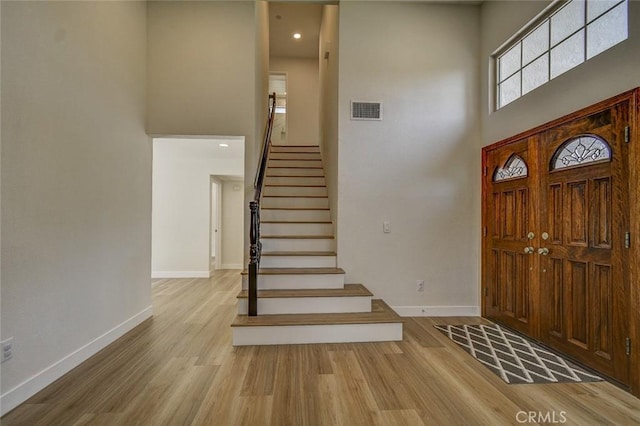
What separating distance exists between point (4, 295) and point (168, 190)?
15.8ft

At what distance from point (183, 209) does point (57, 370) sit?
445 cm

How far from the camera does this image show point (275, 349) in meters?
2.64

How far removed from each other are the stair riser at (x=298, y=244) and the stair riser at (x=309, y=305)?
3.00 feet

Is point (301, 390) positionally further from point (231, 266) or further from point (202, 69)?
point (231, 266)

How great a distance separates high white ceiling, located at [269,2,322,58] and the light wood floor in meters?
5.49

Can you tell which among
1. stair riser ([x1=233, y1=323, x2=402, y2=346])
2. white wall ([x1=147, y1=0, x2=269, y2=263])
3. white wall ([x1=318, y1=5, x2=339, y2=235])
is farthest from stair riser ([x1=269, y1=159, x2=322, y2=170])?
stair riser ([x1=233, y1=323, x2=402, y2=346])

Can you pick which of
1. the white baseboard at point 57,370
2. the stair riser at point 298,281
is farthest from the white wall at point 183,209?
the stair riser at point 298,281

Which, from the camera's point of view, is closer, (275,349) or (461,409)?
(461,409)

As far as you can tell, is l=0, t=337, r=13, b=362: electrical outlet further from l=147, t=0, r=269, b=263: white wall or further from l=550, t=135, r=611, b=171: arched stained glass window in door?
l=550, t=135, r=611, b=171: arched stained glass window in door

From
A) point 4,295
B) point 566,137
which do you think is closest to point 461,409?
point 566,137

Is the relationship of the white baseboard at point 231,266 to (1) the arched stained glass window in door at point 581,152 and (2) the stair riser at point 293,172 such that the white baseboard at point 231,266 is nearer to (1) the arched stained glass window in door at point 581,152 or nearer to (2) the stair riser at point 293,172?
(2) the stair riser at point 293,172

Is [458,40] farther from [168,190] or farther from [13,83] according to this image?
[168,190]

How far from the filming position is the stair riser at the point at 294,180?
4969 mm

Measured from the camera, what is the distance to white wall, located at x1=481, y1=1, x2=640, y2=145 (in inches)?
82.0
